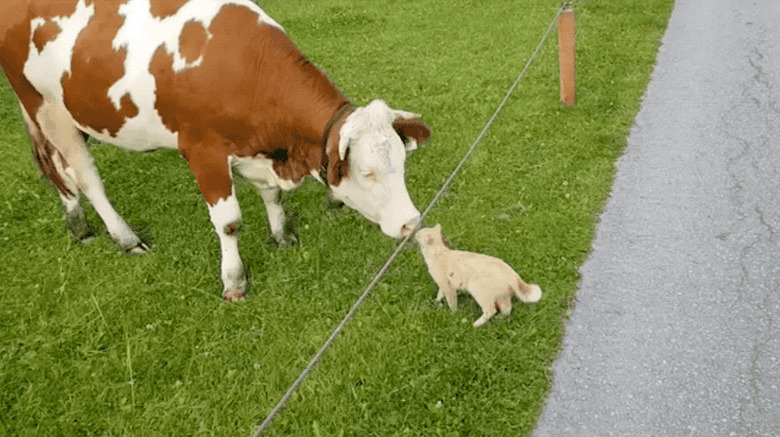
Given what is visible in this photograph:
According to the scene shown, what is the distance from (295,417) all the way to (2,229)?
→ 427 cm

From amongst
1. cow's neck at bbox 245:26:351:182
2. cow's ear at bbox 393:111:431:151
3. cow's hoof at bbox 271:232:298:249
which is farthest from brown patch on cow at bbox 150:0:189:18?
cow's hoof at bbox 271:232:298:249

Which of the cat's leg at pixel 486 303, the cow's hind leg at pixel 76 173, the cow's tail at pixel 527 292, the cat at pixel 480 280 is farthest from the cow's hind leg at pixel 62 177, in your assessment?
the cow's tail at pixel 527 292

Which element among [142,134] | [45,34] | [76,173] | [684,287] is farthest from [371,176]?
[76,173]

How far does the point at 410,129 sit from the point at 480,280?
1.17 metres

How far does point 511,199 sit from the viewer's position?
6.17 m

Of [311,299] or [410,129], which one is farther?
[311,299]

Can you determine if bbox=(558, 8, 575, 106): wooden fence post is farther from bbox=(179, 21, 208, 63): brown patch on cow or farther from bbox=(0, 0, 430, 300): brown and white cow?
bbox=(179, 21, 208, 63): brown patch on cow

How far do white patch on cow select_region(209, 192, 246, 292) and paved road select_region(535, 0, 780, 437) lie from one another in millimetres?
2632

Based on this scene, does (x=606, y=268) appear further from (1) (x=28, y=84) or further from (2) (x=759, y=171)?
(1) (x=28, y=84)

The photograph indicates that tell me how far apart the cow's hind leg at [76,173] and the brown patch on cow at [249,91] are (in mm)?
1365

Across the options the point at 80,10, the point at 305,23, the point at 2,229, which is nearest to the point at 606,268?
the point at 80,10

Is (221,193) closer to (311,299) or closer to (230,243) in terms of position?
(230,243)

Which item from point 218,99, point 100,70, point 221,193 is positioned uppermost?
point 100,70

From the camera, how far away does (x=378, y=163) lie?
13.5 feet
